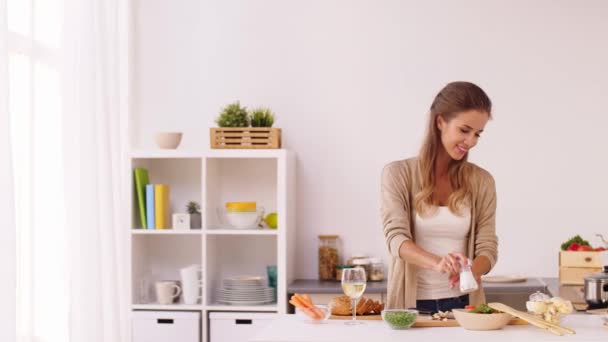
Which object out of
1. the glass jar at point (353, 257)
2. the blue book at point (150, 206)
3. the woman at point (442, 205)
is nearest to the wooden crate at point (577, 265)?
the glass jar at point (353, 257)

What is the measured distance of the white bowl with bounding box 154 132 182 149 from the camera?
499 centimetres

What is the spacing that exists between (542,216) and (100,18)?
8.90 ft

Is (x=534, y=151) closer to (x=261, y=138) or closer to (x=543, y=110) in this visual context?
Answer: (x=543, y=110)

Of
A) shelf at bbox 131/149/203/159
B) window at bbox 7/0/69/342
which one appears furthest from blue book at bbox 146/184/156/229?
window at bbox 7/0/69/342

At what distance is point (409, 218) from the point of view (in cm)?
340

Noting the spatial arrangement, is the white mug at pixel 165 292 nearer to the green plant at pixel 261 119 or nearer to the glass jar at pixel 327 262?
the glass jar at pixel 327 262

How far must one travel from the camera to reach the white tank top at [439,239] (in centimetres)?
335

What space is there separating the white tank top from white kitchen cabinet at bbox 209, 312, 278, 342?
1.60 meters

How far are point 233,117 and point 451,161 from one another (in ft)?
5.89

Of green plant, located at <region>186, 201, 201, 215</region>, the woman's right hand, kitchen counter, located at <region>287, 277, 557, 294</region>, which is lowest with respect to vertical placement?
kitchen counter, located at <region>287, 277, 557, 294</region>

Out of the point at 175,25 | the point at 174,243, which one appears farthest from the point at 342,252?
the point at 175,25

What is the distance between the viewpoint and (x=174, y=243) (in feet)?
17.4

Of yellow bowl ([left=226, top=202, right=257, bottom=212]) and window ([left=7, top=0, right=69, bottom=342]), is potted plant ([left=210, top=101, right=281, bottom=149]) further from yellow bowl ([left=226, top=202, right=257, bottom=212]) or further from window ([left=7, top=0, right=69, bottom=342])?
window ([left=7, top=0, right=69, bottom=342])

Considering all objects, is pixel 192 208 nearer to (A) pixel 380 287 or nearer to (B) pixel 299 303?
(A) pixel 380 287
